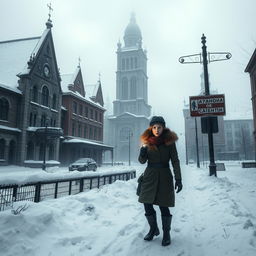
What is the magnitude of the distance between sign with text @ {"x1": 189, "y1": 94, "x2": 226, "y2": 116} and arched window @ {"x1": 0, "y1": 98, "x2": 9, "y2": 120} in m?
21.7

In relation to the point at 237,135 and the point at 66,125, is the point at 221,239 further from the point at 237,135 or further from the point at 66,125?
the point at 237,135

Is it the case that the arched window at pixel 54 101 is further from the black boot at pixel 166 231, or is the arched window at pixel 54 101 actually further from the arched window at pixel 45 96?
the black boot at pixel 166 231

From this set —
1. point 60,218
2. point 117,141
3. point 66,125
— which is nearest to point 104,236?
point 60,218

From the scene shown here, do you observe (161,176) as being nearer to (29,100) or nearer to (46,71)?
(29,100)

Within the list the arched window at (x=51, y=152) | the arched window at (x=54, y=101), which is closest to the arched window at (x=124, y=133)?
the arched window at (x=54, y=101)

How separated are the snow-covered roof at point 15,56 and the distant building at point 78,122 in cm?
799

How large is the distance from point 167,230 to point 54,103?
3216cm

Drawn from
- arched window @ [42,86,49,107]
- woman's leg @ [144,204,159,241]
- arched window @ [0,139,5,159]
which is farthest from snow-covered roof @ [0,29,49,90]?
woman's leg @ [144,204,159,241]

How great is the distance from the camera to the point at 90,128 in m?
44.2

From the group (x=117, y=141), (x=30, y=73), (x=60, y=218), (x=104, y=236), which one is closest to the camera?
(x=104, y=236)

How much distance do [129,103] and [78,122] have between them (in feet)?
133

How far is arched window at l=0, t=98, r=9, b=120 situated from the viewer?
25672mm

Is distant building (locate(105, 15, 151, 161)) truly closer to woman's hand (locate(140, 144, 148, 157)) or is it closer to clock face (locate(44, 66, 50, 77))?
clock face (locate(44, 66, 50, 77))

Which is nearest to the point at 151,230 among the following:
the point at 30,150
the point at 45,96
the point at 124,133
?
the point at 30,150
